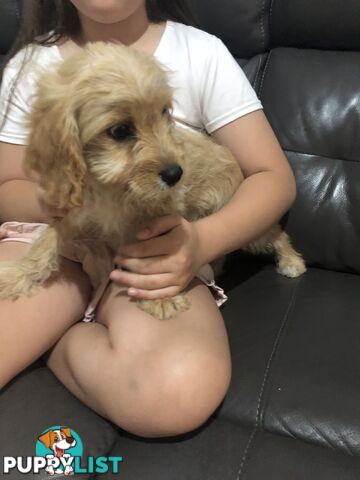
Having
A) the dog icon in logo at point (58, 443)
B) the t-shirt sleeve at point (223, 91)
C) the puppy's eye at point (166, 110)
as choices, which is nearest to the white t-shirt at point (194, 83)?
the t-shirt sleeve at point (223, 91)

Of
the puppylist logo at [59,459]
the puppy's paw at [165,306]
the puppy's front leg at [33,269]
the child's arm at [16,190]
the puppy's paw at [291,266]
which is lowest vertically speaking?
the puppy's paw at [291,266]

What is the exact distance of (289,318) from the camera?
142cm

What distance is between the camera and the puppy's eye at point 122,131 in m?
1.04

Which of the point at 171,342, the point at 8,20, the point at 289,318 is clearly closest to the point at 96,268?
the point at 171,342

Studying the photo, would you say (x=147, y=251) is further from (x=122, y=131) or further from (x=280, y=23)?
(x=280, y=23)

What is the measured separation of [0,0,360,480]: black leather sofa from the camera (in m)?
1.06

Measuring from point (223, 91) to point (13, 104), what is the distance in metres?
0.65

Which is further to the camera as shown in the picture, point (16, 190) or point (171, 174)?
point (16, 190)

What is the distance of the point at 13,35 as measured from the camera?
6.37 ft

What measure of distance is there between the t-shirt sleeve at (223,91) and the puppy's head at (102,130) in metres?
0.45

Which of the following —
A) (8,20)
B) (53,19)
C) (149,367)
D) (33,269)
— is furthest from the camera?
(8,20)

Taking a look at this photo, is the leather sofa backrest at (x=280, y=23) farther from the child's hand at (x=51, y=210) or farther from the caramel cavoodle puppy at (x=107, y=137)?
the child's hand at (x=51, y=210)

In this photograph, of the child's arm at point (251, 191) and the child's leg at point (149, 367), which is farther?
the child's arm at point (251, 191)

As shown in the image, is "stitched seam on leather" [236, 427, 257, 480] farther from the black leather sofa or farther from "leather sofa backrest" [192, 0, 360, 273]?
"leather sofa backrest" [192, 0, 360, 273]
